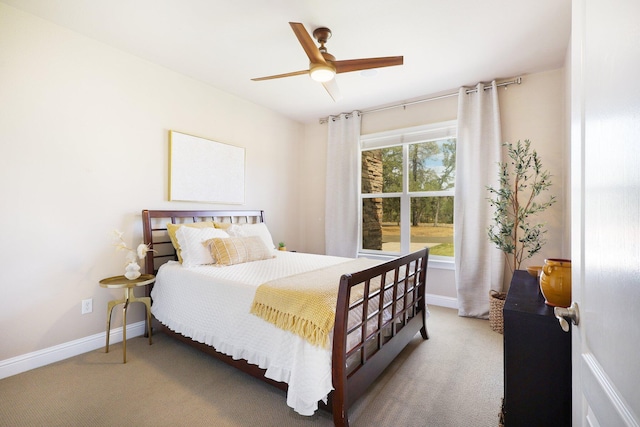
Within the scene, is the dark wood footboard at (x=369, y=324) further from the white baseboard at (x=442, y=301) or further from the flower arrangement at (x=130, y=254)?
the flower arrangement at (x=130, y=254)

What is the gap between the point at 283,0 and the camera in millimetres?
2129

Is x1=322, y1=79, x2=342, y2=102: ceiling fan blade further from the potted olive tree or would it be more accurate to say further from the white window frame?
the potted olive tree

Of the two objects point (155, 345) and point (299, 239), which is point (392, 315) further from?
point (299, 239)

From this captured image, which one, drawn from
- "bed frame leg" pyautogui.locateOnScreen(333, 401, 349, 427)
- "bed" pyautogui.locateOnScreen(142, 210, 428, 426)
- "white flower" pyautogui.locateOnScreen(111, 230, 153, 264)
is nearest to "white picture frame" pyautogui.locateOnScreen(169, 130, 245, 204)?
"bed" pyautogui.locateOnScreen(142, 210, 428, 426)

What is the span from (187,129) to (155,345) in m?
2.24

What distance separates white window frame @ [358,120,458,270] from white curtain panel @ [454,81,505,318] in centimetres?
25

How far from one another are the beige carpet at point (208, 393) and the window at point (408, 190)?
173 cm

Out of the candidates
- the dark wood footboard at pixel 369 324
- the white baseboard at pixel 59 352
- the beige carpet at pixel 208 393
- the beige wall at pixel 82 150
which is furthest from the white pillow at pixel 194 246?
the dark wood footboard at pixel 369 324

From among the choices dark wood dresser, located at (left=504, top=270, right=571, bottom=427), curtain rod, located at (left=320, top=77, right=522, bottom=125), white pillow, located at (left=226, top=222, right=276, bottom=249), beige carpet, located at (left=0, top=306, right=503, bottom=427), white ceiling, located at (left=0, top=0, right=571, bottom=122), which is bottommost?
beige carpet, located at (left=0, top=306, right=503, bottom=427)

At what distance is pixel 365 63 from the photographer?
230 centimetres

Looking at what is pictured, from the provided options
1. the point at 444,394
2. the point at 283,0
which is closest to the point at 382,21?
the point at 283,0

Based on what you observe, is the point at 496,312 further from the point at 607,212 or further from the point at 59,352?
the point at 59,352

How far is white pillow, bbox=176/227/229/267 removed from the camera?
2.71 metres

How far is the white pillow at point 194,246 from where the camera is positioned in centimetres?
271
